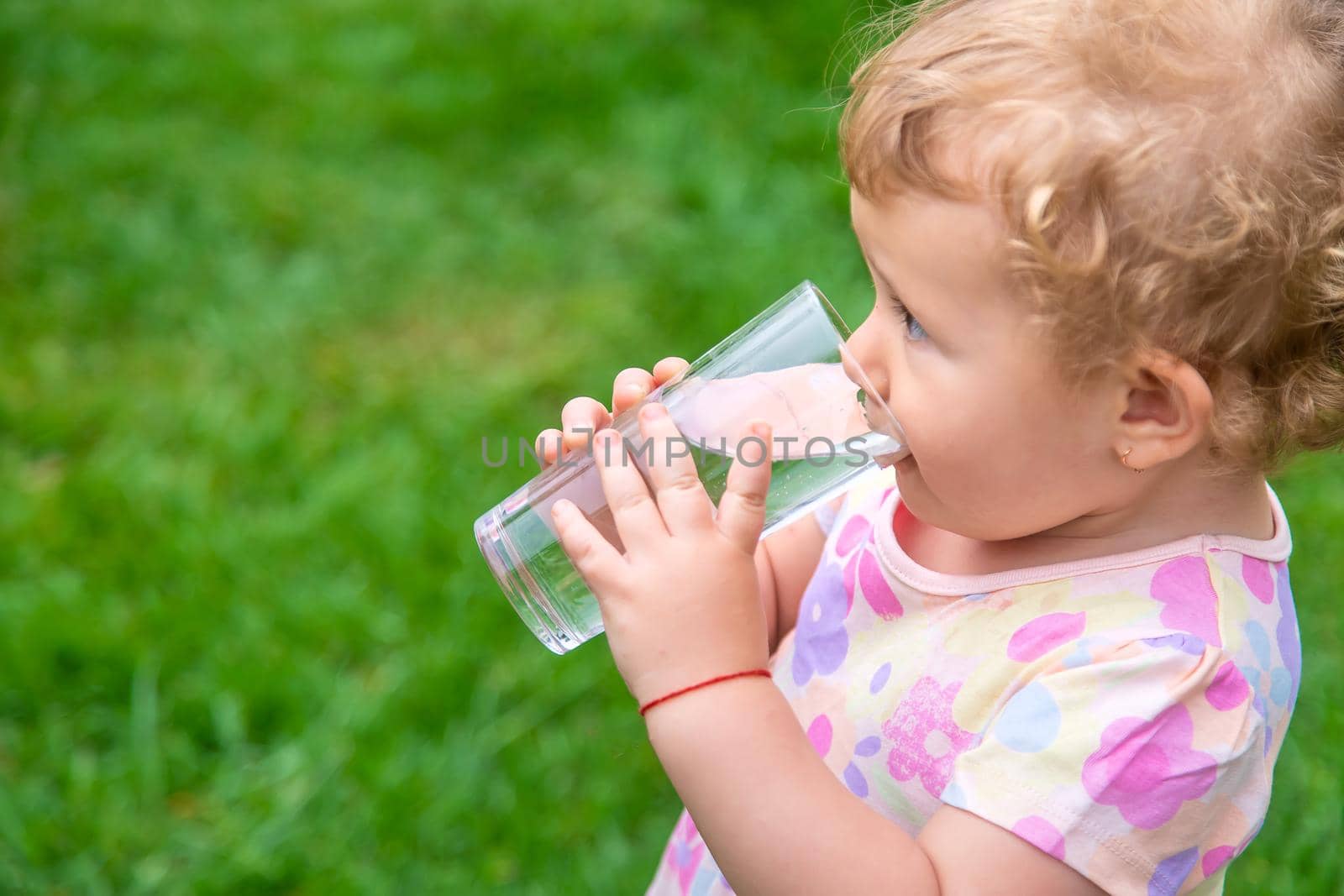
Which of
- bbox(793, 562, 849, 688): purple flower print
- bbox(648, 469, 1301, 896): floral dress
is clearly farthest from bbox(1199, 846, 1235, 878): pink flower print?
bbox(793, 562, 849, 688): purple flower print

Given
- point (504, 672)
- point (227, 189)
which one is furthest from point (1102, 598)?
point (227, 189)

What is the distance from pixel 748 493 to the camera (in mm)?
1252

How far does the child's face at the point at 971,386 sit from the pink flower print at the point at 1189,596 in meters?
0.09

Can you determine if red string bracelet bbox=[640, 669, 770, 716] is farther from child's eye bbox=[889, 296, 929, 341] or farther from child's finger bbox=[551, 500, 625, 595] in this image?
child's eye bbox=[889, 296, 929, 341]

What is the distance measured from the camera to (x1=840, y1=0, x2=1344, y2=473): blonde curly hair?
1.12 m

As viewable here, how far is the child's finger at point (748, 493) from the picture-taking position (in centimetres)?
125

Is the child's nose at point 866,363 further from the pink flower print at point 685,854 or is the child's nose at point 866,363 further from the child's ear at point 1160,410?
the pink flower print at point 685,854

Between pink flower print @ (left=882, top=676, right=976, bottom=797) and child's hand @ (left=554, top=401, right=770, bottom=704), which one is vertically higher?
child's hand @ (left=554, top=401, right=770, bottom=704)

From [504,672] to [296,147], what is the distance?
2.32 meters

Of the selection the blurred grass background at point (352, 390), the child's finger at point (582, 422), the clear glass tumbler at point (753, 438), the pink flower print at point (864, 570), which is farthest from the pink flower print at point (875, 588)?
the blurred grass background at point (352, 390)

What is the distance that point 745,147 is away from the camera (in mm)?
3967

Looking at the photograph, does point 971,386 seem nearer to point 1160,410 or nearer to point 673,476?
point 1160,410

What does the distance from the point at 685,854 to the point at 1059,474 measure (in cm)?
71

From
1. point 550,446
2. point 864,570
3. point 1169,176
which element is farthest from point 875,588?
point 1169,176
